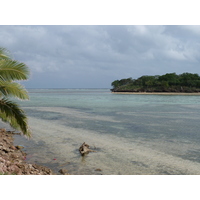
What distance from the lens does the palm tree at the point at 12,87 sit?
7.56 m

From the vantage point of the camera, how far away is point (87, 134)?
50.6 feet

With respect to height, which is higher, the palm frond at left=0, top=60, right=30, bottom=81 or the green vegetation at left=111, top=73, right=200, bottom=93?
the green vegetation at left=111, top=73, right=200, bottom=93

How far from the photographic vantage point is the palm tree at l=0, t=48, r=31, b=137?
24.8 feet

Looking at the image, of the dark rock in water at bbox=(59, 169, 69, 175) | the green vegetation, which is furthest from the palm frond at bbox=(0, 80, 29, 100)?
the green vegetation

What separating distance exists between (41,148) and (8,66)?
5541mm

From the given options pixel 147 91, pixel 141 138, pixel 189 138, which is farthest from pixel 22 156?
pixel 147 91

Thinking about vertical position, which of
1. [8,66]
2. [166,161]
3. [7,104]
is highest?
[8,66]

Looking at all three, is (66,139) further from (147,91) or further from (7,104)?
(147,91)

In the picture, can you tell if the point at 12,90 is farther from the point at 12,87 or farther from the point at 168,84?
the point at 168,84

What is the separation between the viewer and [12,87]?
307 inches

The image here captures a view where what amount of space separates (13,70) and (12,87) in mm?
636

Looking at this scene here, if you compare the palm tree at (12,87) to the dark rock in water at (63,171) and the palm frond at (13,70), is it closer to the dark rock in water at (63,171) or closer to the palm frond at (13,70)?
the palm frond at (13,70)

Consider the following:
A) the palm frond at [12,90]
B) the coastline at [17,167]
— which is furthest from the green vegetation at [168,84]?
the palm frond at [12,90]

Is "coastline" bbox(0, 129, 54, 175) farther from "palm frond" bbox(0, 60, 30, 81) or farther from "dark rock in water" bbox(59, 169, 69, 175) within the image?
"palm frond" bbox(0, 60, 30, 81)
